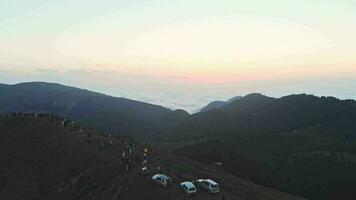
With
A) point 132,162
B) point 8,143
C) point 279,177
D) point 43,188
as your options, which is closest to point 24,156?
point 8,143

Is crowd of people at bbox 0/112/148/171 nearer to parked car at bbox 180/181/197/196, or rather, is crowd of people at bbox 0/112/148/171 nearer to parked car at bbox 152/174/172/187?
parked car at bbox 152/174/172/187

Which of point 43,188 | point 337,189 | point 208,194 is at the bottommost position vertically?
point 337,189

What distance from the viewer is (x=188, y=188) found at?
63.6 meters

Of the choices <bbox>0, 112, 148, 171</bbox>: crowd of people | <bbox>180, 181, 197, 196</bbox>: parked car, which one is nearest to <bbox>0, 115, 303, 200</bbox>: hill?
<bbox>0, 112, 148, 171</bbox>: crowd of people

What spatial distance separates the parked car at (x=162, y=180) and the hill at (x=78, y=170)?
81cm

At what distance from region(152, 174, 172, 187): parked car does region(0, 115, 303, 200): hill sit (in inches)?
31.9

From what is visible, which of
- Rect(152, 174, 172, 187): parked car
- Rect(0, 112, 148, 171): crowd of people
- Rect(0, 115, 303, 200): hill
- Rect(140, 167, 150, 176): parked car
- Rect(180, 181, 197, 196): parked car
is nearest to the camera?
Rect(180, 181, 197, 196): parked car

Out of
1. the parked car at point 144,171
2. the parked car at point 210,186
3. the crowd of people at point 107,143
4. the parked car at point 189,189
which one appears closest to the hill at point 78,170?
the crowd of people at point 107,143

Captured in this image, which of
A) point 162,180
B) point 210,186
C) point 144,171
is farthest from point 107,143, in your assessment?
A: point 210,186

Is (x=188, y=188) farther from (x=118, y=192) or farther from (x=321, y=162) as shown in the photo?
(x=321, y=162)

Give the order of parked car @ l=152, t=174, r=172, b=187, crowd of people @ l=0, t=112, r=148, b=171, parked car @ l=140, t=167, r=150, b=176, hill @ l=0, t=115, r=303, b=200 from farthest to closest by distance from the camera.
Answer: crowd of people @ l=0, t=112, r=148, b=171, parked car @ l=140, t=167, r=150, b=176, hill @ l=0, t=115, r=303, b=200, parked car @ l=152, t=174, r=172, b=187

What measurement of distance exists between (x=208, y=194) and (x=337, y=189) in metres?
87.9

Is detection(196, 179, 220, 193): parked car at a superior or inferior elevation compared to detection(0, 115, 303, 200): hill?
superior

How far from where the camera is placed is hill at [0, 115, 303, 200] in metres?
71.6
